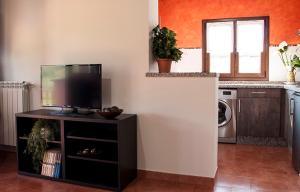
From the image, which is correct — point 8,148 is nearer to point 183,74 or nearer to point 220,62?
point 183,74

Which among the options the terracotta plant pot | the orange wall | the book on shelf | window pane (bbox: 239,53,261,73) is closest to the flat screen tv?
the book on shelf

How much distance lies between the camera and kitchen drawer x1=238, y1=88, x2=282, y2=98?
4.39m

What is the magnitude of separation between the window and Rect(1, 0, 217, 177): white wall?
→ 2286 mm

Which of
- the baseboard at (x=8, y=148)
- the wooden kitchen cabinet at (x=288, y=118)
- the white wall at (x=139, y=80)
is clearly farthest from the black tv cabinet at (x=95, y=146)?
→ the wooden kitchen cabinet at (x=288, y=118)

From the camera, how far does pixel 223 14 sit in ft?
16.6

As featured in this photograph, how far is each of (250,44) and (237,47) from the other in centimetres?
22

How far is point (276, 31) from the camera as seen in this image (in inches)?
189

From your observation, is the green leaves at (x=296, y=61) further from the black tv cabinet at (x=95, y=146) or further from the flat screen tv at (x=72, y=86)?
the flat screen tv at (x=72, y=86)

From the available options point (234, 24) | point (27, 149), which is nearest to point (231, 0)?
point (234, 24)

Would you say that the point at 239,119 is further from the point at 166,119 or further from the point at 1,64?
the point at 1,64

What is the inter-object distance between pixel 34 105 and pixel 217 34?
3.29 meters

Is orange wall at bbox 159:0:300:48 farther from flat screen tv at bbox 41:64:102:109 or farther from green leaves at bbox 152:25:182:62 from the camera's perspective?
flat screen tv at bbox 41:64:102:109

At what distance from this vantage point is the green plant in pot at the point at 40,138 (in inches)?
122

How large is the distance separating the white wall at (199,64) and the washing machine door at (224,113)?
1.01 metres
